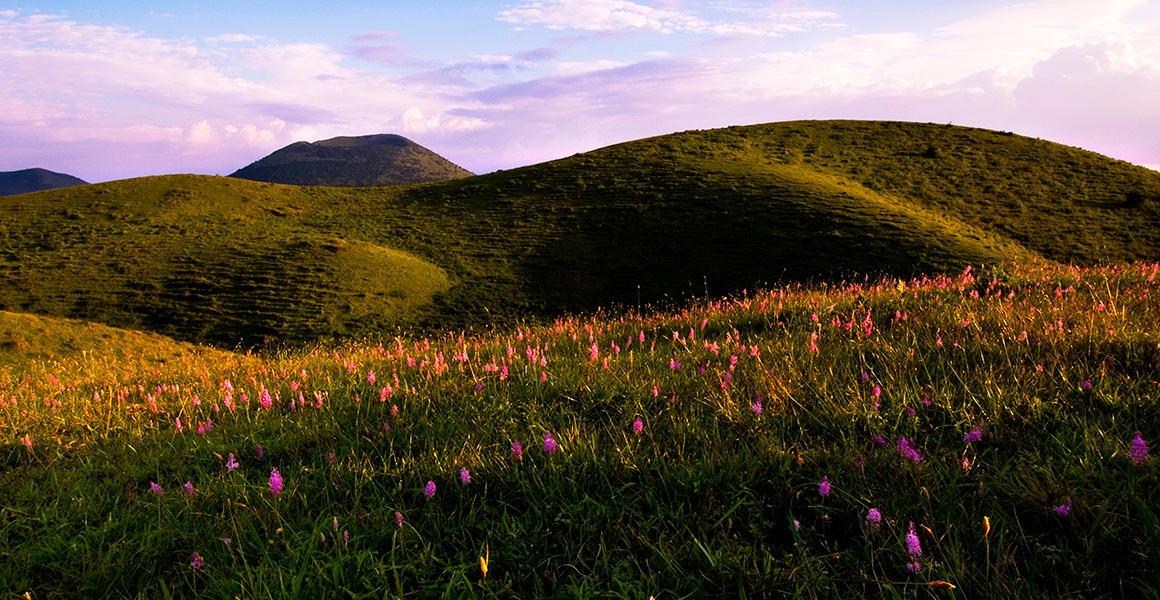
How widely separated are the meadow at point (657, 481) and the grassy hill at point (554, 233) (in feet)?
54.3

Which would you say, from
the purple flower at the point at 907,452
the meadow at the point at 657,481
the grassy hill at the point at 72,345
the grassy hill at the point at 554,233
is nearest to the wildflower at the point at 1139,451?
the meadow at the point at 657,481

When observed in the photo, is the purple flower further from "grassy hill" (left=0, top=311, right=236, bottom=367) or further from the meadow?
"grassy hill" (left=0, top=311, right=236, bottom=367)

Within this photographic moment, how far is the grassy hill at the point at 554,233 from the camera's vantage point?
73.1 ft

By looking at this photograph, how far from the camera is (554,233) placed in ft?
101

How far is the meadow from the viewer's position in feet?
7.56

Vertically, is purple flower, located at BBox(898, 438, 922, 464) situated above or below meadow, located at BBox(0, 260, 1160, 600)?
above

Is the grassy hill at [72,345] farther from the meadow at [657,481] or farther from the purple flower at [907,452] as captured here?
the purple flower at [907,452]

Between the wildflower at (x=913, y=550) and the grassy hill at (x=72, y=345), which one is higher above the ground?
the wildflower at (x=913, y=550)

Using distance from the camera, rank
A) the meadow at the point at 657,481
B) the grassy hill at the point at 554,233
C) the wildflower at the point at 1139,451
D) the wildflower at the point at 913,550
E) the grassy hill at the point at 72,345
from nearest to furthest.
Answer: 1. the wildflower at the point at 913,550
2. the meadow at the point at 657,481
3. the wildflower at the point at 1139,451
4. the grassy hill at the point at 72,345
5. the grassy hill at the point at 554,233

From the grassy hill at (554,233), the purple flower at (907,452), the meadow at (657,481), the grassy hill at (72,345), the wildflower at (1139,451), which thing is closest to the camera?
the meadow at (657,481)

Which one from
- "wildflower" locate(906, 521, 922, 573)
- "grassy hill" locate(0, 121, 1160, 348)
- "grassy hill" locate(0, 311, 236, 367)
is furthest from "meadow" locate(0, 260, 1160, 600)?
"grassy hill" locate(0, 121, 1160, 348)

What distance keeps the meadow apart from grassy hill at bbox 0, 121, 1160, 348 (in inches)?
652

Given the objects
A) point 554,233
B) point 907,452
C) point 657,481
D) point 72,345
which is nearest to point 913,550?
point 907,452

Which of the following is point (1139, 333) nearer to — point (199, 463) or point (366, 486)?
point (366, 486)
